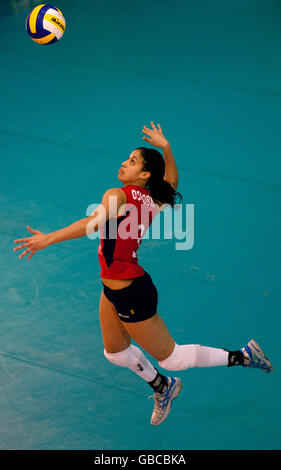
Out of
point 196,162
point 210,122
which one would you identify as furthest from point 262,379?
point 210,122

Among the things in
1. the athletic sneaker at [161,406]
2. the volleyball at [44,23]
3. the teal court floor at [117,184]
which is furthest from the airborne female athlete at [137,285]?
the volleyball at [44,23]

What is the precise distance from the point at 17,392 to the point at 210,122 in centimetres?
531

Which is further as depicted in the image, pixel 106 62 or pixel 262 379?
pixel 106 62

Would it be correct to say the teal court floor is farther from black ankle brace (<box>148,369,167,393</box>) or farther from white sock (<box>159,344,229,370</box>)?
white sock (<box>159,344,229,370</box>)

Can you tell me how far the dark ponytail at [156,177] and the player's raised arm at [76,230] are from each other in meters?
0.55

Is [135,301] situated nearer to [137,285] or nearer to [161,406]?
[137,285]

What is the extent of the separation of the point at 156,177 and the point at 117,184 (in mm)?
3046

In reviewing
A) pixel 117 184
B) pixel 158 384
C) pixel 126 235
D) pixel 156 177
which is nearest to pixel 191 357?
pixel 158 384

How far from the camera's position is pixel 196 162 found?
805 centimetres

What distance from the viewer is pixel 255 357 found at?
4.95 metres

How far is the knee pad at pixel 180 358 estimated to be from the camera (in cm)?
461

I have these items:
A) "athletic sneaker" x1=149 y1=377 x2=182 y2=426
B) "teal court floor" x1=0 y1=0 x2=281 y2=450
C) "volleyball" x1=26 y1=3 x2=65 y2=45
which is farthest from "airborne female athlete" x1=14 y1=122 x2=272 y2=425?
"volleyball" x1=26 y1=3 x2=65 y2=45
